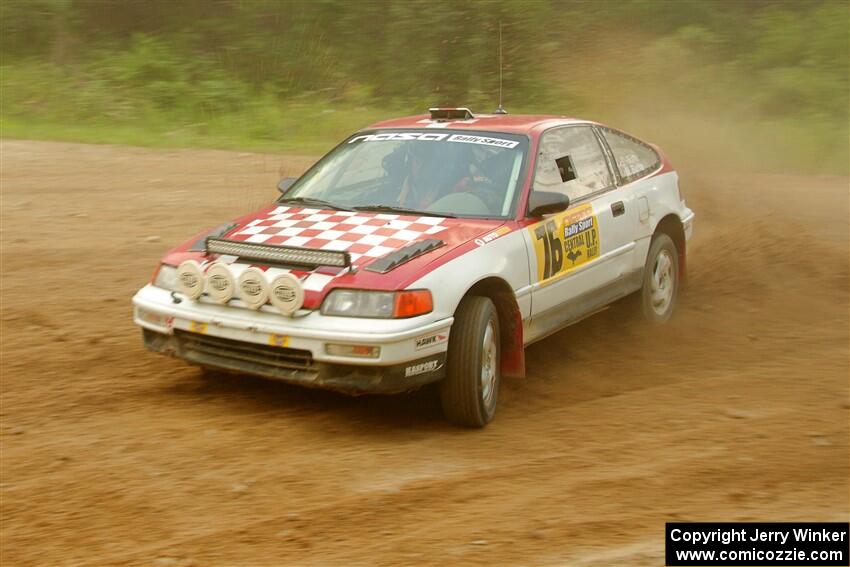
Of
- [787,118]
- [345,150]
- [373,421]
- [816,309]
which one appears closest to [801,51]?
[787,118]

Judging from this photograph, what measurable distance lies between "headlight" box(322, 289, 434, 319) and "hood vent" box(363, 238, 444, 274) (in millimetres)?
152

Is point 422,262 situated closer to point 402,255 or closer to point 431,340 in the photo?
point 402,255

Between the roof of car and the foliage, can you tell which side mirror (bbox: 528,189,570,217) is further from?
the foliage

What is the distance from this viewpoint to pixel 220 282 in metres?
5.21

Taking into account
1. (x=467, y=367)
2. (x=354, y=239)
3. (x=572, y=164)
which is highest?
(x=572, y=164)

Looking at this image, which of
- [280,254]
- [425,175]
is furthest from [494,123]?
[280,254]

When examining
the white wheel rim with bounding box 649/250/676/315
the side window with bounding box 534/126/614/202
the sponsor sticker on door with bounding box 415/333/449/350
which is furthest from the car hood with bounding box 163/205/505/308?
the white wheel rim with bounding box 649/250/676/315

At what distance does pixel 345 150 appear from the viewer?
6672 millimetres

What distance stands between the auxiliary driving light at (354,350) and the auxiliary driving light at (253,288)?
15.8 inches

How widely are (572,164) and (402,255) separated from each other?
1757 millimetres

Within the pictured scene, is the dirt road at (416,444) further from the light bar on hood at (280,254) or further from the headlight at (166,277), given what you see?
the light bar on hood at (280,254)

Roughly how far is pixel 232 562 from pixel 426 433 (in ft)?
5.47

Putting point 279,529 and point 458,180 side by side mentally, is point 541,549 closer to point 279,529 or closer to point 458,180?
point 279,529

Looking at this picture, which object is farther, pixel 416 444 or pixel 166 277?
pixel 166 277
